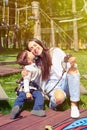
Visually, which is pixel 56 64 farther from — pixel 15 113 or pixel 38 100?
pixel 15 113

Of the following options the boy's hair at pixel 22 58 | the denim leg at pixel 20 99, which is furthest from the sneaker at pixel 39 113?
the boy's hair at pixel 22 58

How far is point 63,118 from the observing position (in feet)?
7.70

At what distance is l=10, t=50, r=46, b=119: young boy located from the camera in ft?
7.86

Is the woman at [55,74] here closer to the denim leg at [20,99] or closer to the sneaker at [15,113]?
the denim leg at [20,99]

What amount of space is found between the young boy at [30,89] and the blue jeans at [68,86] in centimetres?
12

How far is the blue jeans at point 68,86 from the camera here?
8.14 ft

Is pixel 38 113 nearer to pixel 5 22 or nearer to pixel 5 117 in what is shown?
pixel 5 117

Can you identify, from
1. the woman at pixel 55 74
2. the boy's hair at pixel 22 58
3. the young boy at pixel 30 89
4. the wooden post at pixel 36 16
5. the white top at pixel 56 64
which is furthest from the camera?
the wooden post at pixel 36 16

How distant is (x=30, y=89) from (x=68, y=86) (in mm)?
338

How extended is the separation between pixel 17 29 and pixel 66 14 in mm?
1380

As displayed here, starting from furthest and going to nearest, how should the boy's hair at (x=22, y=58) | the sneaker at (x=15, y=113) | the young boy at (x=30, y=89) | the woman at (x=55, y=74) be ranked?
the boy's hair at (x=22, y=58)
the woman at (x=55, y=74)
the young boy at (x=30, y=89)
the sneaker at (x=15, y=113)

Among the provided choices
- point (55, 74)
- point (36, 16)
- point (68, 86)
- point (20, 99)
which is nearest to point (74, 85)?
point (68, 86)

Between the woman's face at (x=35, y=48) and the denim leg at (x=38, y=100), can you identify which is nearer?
the denim leg at (x=38, y=100)

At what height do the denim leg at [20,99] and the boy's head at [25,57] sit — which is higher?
the boy's head at [25,57]
